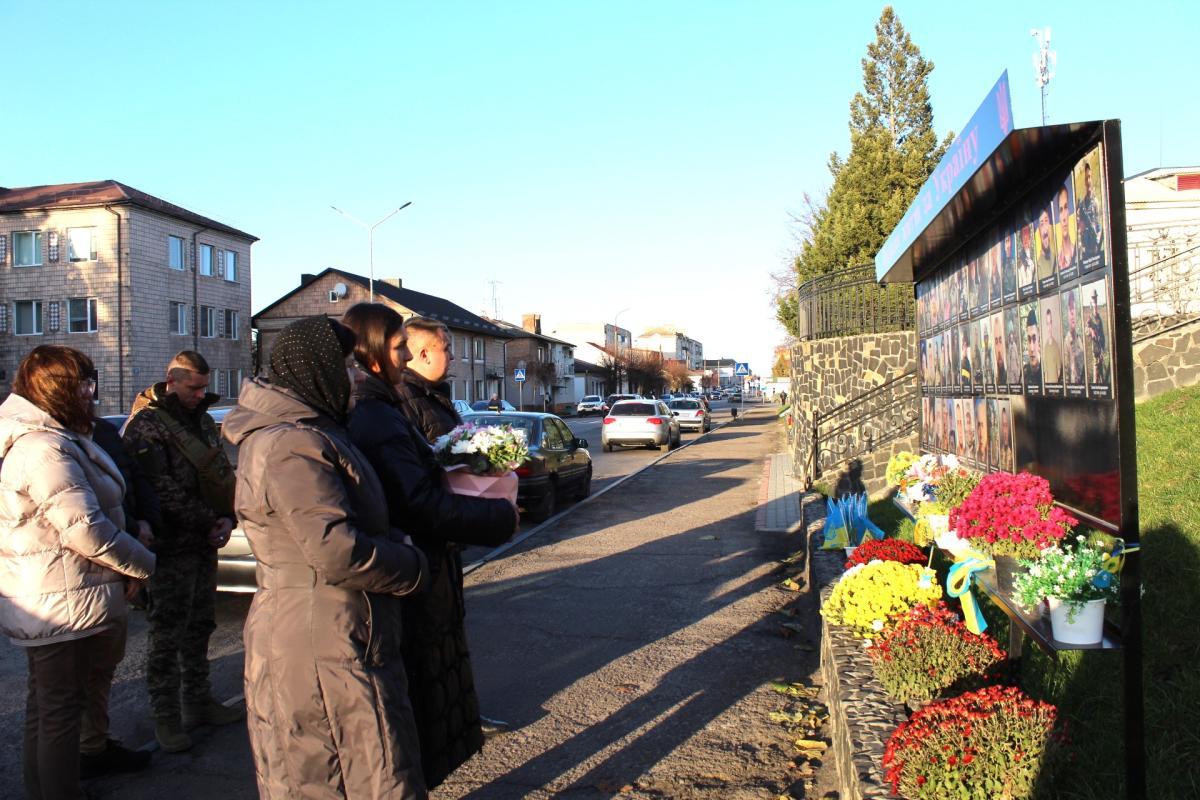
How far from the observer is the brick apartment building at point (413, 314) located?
179 feet

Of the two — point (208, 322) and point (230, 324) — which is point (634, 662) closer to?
point (208, 322)

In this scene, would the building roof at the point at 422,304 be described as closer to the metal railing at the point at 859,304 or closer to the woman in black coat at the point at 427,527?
the metal railing at the point at 859,304

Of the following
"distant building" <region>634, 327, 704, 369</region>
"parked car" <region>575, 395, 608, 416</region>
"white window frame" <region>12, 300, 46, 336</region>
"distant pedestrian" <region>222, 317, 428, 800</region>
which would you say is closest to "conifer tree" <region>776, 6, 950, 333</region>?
"distant pedestrian" <region>222, 317, 428, 800</region>

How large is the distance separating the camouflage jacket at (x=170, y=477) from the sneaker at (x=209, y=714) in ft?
2.89

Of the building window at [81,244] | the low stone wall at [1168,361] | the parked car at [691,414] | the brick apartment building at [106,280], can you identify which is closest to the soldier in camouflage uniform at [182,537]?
the low stone wall at [1168,361]

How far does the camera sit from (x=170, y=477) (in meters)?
4.68

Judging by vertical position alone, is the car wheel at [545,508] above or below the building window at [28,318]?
below

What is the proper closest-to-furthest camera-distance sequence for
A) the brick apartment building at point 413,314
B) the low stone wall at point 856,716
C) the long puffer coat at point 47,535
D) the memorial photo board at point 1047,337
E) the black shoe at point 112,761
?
the low stone wall at point 856,716, the memorial photo board at point 1047,337, the long puffer coat at point 47,535, the black shoe at point 112,761, the brick apartment building at point 413,314

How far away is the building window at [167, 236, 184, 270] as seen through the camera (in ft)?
136

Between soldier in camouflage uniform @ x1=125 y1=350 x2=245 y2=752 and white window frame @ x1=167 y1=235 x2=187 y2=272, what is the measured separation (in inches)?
1623

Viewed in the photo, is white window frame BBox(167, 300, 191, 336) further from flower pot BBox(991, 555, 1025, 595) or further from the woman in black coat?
flower pot BBox(991, 555, 1025, 595)

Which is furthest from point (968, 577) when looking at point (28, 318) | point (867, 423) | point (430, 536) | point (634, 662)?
point (28, 318)

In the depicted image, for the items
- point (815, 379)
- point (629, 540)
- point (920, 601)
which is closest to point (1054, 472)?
point (920, 601)

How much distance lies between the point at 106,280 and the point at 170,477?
132 ft
